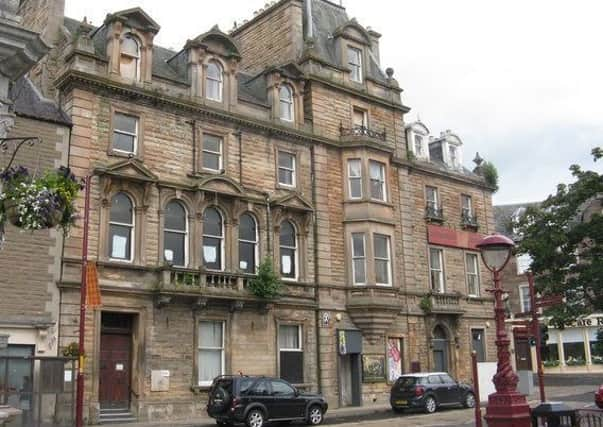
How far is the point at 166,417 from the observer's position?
23.9 meters

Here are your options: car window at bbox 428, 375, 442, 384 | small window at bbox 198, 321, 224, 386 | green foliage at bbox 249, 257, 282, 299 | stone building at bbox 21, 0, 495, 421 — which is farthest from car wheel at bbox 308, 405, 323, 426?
car window at bbox 428, 375, 442, 384

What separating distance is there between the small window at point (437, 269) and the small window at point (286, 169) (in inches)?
370

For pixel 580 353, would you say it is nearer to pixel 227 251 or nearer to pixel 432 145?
pixel 432 145

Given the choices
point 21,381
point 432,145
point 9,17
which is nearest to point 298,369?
A: point 21,381

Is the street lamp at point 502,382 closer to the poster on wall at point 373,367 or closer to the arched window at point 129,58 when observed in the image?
the arched window at point 129,58

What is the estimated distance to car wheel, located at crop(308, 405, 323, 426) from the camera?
22.8m

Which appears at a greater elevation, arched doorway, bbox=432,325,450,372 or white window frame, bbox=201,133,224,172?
white window frame, bbox=201,133,224,172

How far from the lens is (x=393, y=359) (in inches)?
1242

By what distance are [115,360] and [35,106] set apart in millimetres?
9076

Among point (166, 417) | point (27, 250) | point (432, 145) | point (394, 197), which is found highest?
point (432, 145)

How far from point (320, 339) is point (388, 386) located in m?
4.33

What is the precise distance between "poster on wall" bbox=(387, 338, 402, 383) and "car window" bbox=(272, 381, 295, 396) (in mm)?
9442

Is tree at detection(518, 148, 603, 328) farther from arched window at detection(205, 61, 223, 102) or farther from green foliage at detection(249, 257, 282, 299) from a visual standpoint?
arched window at detection(205, 61, 223, 102)

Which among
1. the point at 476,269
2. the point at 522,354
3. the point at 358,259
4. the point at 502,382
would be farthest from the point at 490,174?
the point at 502,382
